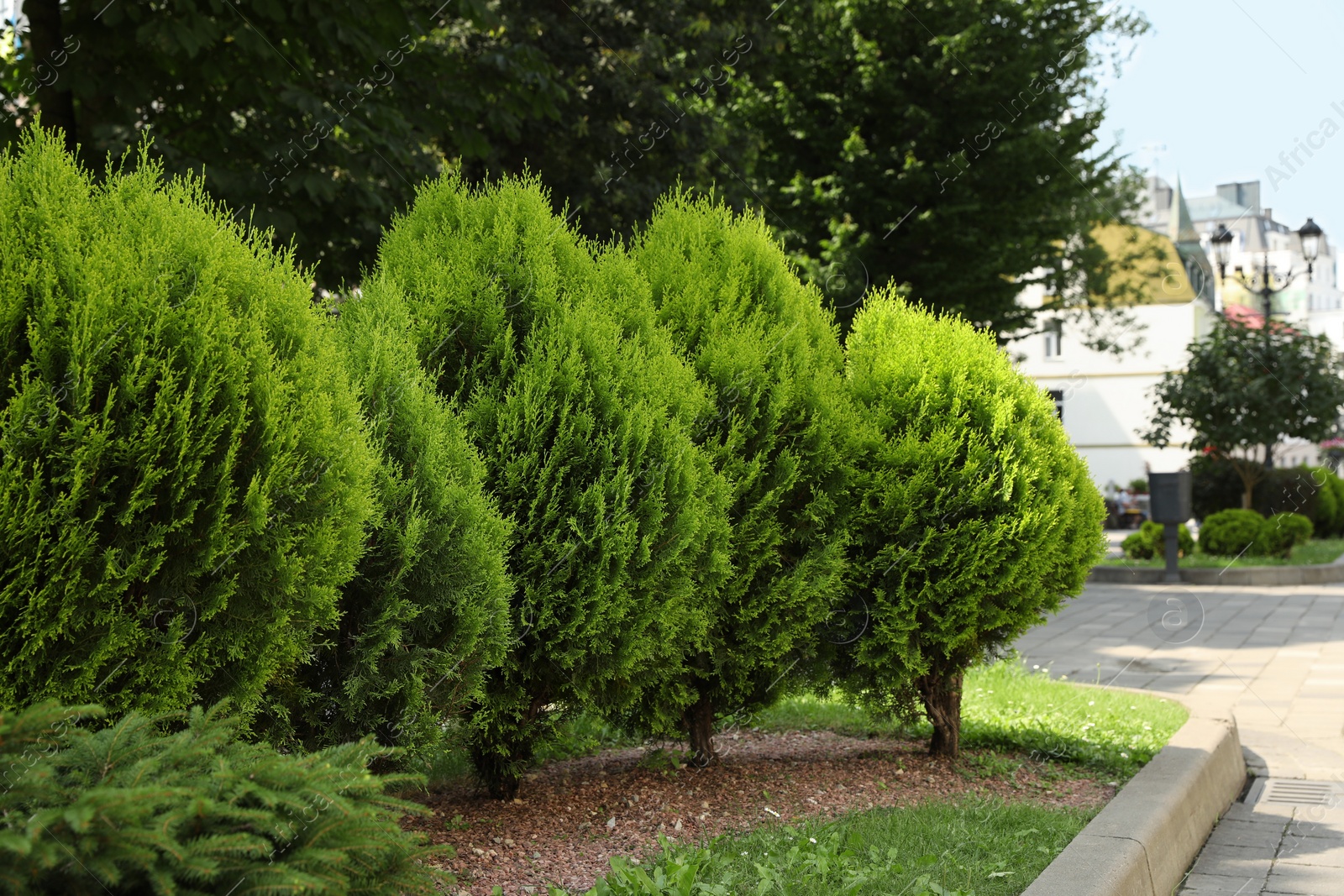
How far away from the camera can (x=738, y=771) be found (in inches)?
206

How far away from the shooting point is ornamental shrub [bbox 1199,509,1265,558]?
65.5ft

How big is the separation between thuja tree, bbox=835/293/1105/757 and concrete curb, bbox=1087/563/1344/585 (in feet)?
46.8

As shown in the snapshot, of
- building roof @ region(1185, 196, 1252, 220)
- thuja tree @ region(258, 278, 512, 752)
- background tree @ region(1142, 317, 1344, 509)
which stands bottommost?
thuja tree @ region(258, 278, 512, 752)

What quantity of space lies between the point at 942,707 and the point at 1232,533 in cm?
1695

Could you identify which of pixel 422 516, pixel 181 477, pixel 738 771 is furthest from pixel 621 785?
pixel 181 477

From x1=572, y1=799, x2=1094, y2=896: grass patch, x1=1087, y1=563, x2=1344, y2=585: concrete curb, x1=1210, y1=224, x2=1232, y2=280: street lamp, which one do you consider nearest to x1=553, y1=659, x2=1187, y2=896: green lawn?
x1=572, y1=799, x2=1094, y2=896: grass patch

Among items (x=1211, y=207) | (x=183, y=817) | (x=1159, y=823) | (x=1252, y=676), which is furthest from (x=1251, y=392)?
(x=1211, y=207)

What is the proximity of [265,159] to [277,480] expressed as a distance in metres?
6.36

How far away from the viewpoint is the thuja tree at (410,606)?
3.37 m

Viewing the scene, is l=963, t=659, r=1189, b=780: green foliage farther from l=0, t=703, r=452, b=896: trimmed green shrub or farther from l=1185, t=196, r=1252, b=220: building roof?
l=1185, t=196, r=1252, b=220: building roof

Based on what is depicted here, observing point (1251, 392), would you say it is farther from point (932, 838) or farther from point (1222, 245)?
point (932, 838)

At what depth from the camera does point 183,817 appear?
78.3 inches

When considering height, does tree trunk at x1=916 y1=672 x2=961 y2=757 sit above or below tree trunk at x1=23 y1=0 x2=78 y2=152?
below

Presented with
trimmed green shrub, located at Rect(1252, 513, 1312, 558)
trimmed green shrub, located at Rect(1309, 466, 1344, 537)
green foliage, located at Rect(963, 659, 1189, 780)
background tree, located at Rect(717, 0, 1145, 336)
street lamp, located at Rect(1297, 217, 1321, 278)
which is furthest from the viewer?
trimmed green shrub, located at Rect(1309, 466, 1344, 537)
